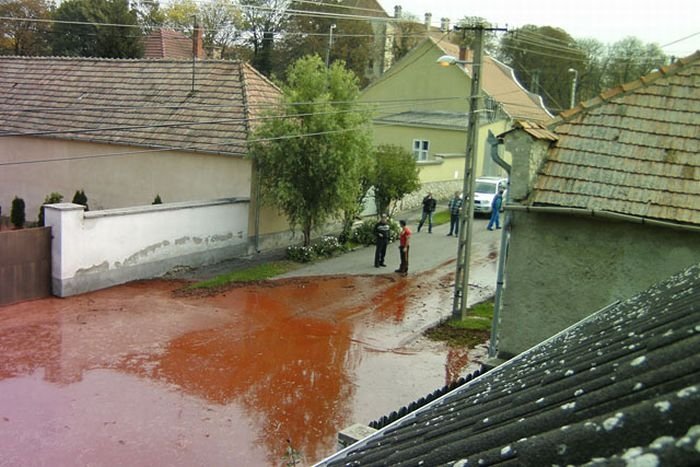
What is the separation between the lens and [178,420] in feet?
34.1

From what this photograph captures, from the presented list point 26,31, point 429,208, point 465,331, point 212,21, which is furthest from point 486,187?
point 26,31

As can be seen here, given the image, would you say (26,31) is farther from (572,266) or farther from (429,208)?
(572,266)

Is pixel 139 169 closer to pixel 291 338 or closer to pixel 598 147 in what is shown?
pixel 291 338

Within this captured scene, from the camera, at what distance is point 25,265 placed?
16438 mm

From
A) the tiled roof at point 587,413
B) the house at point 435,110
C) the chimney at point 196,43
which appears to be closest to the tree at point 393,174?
the chimney at point 196,43

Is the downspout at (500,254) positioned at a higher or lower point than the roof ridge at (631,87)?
lower

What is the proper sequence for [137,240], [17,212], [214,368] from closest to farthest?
[214,368], [137,240], [17,212]

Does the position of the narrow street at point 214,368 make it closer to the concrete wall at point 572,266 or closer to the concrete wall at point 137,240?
the concrete wall at point 137,240

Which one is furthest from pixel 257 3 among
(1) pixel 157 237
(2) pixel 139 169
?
(1) pixel 157 237

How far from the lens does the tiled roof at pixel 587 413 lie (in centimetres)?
171

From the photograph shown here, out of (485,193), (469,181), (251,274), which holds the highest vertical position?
(469,181)

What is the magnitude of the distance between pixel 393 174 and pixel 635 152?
16116 mm

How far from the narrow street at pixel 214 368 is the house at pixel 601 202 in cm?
317

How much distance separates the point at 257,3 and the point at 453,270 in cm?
3488
